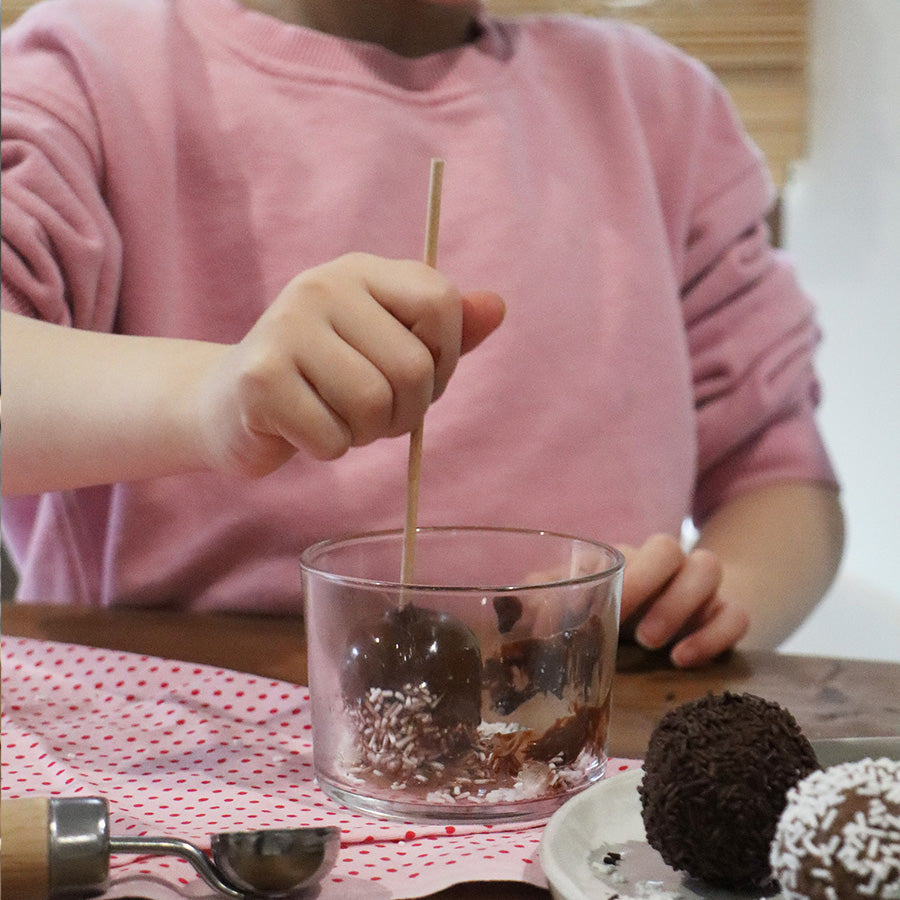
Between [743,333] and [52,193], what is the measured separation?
1.51ft

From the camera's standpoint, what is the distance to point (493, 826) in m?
0.36

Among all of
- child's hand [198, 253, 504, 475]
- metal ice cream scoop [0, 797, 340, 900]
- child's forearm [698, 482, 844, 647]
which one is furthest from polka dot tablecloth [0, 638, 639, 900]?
child's forearm [698, 482, 844, 647]

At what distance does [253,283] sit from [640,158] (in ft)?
0.91

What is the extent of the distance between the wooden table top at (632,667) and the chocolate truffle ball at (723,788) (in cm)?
11

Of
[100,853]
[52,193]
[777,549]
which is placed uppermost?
[52,193]

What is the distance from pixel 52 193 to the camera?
0.64 m

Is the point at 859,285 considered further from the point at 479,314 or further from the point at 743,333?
the point at 479,314

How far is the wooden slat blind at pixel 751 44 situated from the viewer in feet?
5.04

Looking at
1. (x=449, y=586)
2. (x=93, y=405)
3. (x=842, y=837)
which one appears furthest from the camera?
(x=93, y=405)

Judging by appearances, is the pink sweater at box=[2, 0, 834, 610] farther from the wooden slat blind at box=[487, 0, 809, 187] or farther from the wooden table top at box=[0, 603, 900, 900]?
the wooden slat blind at box=[487, 0, 809, 187]

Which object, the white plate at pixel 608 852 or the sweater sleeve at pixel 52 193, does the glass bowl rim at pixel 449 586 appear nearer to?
the white plate at pixel 608 852

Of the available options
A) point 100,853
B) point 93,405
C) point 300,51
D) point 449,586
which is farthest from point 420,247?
point 100,853

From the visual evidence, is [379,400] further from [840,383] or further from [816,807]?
[840,383]

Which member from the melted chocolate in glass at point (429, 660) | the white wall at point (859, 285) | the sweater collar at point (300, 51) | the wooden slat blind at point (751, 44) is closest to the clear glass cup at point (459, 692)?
the melted chocolate in glass at point (429, 660)
